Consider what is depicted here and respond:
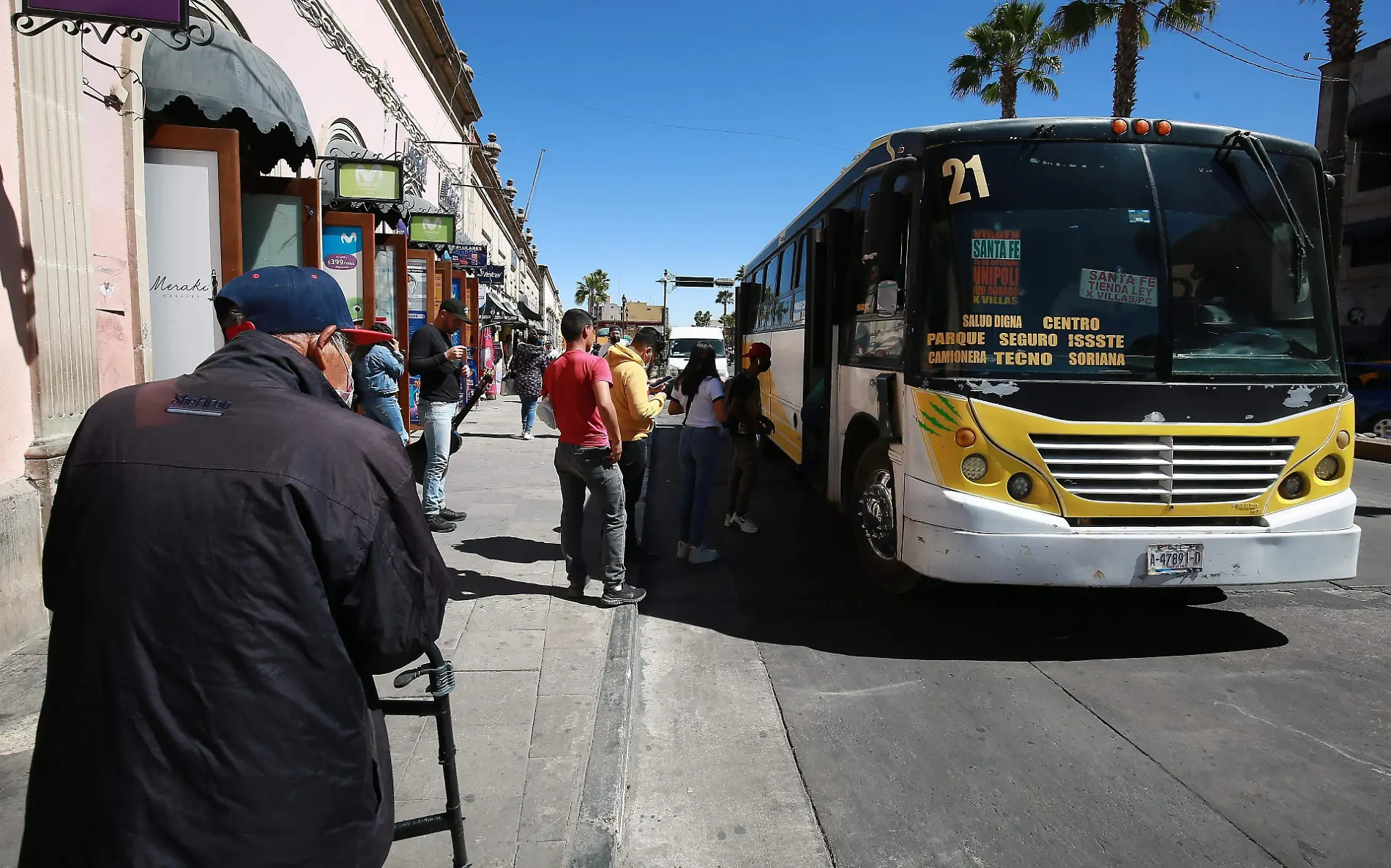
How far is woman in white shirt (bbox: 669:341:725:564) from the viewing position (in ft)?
22.3

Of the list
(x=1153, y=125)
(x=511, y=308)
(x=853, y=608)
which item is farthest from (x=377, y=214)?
(x=511, y=308)

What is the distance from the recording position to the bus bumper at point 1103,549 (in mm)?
4648

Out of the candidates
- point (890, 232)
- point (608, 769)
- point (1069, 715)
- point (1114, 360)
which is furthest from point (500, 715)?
point (1114, 360)

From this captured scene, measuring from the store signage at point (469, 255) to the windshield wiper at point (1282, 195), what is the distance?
54.1 feet

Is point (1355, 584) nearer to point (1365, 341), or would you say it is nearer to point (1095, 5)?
point (1095, 5)

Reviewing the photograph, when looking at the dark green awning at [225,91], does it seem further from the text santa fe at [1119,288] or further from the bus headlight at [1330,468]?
the bus headlight at [1330,468]

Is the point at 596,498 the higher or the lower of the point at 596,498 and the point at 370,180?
the lower

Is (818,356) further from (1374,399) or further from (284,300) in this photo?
(1374,399)

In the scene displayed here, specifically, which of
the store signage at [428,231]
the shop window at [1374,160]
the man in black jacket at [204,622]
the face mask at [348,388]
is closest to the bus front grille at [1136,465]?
the face mask at [348,388]

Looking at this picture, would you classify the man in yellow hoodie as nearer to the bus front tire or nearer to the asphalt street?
the asphalt street

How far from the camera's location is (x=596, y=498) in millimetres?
5523

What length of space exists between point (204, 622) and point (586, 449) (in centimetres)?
387

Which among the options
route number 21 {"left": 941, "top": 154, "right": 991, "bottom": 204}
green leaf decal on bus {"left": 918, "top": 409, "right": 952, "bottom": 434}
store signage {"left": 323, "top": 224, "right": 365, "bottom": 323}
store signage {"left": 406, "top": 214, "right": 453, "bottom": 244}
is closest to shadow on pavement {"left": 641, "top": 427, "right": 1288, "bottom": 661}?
green leaf decal on bus {"left": 918, "top": 409, "right": 952, "bottom": 434}

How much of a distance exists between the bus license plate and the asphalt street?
578 mm
